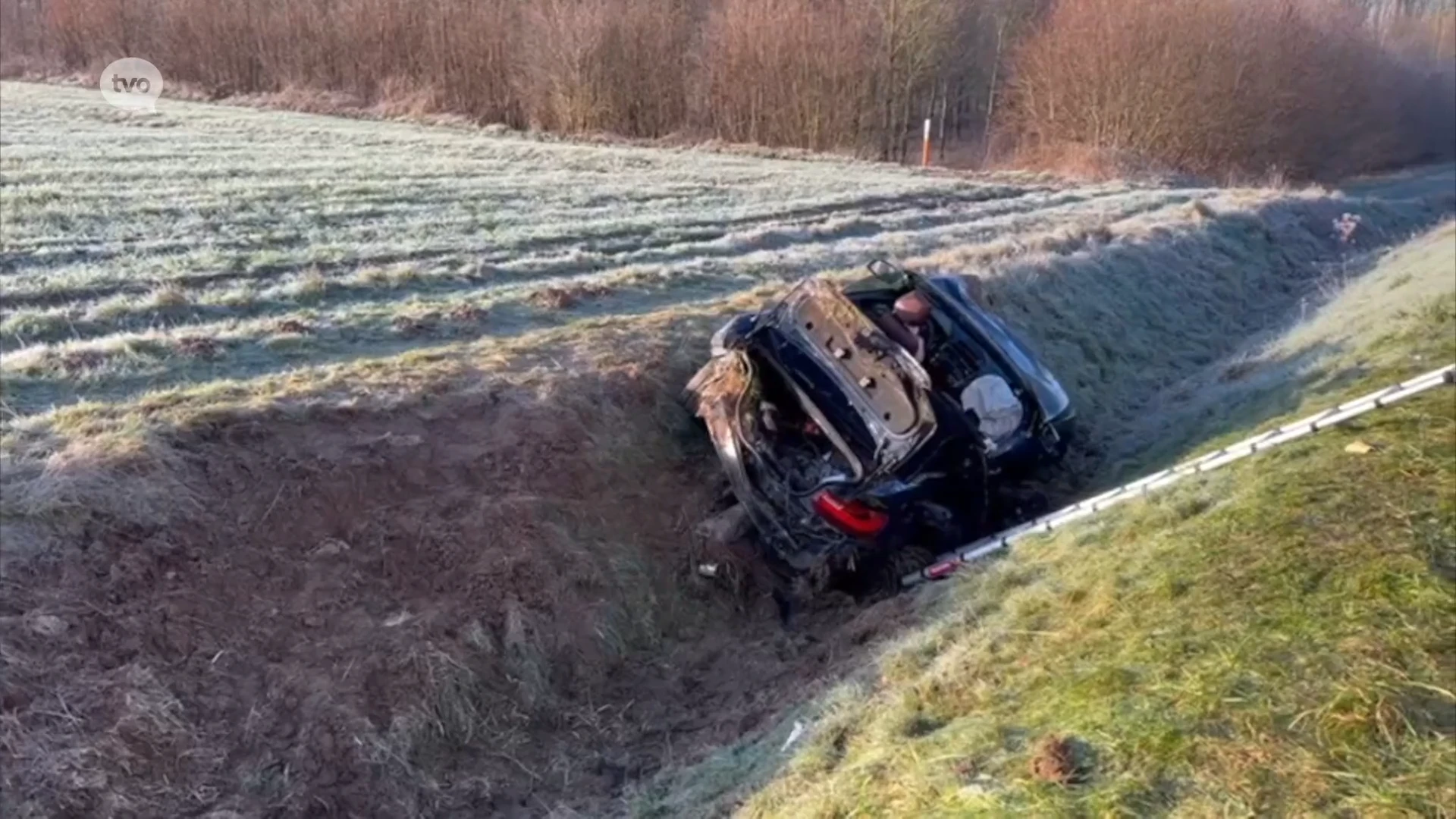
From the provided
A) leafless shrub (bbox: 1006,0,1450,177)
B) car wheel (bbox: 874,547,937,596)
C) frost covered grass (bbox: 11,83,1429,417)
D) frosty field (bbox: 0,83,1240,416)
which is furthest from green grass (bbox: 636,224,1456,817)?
leafless shrub (bbox: 1006,0,1450,177)

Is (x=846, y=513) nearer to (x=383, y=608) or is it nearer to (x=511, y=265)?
(x=383, y=608)

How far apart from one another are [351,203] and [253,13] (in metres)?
24.3

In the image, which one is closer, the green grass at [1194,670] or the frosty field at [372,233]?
the green grass at [1194,670]

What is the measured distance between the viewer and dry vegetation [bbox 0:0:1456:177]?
30.7 meters

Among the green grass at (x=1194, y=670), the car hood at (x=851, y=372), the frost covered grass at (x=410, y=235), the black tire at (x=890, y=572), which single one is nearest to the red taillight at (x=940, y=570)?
the black tire at (x=890, y=572)

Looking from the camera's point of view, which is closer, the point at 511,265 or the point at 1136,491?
the point at 1136,491

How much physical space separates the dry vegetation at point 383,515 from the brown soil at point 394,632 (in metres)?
0.01

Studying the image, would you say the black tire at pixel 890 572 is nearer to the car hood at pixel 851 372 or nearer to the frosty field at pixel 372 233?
the car hood at pixel 851 372

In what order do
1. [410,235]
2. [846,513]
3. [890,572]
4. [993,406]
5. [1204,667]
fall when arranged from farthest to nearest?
[410,235] < [993,406] < [890,572] < [846,513] < [1204,667]

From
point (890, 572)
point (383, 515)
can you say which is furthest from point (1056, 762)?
point (383, 515)

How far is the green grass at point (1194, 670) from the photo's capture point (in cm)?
368

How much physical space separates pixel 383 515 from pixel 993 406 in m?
3.79

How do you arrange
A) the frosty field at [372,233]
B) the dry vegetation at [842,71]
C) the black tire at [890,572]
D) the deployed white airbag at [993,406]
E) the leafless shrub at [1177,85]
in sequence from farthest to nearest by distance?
the dry vegetation at [842,71]
the leafless shrub at [1177,85]
the frosty field at [372,233]
the deployed white airbag at [993,406]
the black tire at [890,572]

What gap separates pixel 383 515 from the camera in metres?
6.15
